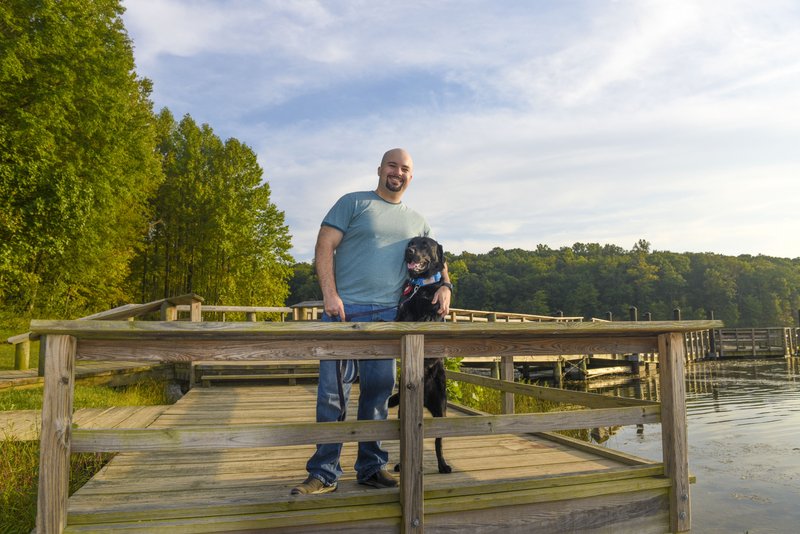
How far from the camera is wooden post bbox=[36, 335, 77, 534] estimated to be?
86.6 inches

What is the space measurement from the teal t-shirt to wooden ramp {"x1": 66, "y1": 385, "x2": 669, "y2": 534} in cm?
105

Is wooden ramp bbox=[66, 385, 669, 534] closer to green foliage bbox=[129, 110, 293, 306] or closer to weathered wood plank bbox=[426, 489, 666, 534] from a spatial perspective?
weathered wood plank bbox=[426, 489, 666, 534]

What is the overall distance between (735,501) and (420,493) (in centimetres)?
552

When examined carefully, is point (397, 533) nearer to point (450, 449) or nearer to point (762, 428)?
point (450, 449)

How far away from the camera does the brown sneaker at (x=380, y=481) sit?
3.01 meters

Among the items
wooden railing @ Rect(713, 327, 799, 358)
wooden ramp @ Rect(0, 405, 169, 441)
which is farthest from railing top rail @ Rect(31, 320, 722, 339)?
wooden railing @ Rect(713, 327, 799, 358)

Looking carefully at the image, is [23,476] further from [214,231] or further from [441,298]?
[214,231]

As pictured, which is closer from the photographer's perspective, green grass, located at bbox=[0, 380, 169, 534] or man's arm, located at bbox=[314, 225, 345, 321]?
man's arm, located at bbox=[314, 225, 345, 321]

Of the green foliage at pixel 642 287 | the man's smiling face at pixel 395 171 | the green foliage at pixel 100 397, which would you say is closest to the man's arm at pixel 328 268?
the man's smiling face at pixel 395 171

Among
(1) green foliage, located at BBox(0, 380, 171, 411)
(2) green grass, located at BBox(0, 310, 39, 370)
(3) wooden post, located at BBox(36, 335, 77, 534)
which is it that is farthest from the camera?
(2) green grass, located at BBox(0, 310, 39, 370)

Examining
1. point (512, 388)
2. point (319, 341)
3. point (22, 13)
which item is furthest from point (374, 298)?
point (22, 13)

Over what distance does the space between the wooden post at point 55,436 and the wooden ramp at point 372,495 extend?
0.12 meters

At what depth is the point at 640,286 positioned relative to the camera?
77062mm

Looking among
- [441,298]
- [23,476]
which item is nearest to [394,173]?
[441,298]
